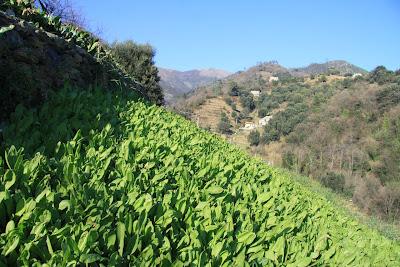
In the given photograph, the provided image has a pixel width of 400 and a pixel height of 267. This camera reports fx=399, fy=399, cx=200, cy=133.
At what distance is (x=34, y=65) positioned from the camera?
16.9ft

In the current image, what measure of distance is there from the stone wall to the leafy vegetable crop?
0.78ft

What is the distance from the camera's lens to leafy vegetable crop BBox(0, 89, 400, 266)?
7.30 ft

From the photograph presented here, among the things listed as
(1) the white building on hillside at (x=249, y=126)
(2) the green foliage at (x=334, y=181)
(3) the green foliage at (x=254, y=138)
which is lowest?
(2) the green foliage at (x=334, y=181)

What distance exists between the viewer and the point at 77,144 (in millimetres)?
3697

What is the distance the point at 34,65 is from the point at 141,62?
46.5 ft

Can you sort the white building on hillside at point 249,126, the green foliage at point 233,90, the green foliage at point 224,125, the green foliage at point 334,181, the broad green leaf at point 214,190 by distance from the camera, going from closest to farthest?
1. the broad green leaf at point 214,190
2. the green foliage at point 334,181
3. the green foliage at point 224,125
4. the white building on hillside at point 249,126
5. the green foliage at point 233,90

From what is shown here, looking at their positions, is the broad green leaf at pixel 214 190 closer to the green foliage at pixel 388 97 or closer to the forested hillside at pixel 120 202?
the forested hillside at pixel 120 202

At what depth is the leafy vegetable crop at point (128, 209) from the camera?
2225 millimetres

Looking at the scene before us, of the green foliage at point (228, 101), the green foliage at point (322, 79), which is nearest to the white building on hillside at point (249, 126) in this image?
the green foliage at point (228, 101)

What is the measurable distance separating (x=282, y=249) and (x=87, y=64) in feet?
18.4

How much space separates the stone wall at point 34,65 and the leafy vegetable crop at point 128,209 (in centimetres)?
24

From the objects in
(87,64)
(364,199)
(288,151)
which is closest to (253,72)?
(288,151)

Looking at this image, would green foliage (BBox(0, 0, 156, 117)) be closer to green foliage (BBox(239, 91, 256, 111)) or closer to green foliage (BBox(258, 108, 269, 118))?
green foliage (BBox(258, 108, 269, 118))

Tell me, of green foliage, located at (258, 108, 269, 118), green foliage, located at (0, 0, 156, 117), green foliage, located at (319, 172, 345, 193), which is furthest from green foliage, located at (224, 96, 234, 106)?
green foliage, located at (0, 0, 156, 117)
